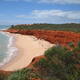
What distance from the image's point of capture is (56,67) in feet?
46.3

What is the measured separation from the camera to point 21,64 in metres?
21.0

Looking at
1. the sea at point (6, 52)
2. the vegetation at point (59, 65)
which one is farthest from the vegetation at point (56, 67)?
the sea at point (6, 52)

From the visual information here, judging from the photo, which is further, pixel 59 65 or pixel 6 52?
pixel 6 52

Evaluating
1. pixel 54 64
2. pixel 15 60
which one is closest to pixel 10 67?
pixel 15 60

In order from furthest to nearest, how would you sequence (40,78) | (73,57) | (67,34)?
(67,34) < (73,57) < (40,78)

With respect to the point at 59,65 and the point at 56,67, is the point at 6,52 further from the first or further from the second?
the point at 56,67

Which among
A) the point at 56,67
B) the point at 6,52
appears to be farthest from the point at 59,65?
the point at 6,52

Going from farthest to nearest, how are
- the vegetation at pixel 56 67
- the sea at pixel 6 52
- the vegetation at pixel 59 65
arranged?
the sea at pixel 6 52, the vegetation at pixel 59 65, the vegetation at pixel 56 67

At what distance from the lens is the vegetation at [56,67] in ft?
40.7

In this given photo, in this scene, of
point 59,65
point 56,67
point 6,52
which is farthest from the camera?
point 6,52

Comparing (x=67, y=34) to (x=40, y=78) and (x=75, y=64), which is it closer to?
(x=75, y=64)

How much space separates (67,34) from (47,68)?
3245cm

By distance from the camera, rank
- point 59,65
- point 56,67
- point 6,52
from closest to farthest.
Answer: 1. point 56,67
2. point 59,65
3. point 6,52

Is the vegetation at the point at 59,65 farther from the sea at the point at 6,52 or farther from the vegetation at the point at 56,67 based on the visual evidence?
the sea at the point at 6,52
